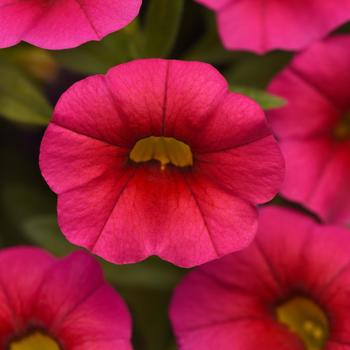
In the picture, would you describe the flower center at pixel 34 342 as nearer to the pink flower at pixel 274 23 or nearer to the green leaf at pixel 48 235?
the green leaf at pixel 48 235

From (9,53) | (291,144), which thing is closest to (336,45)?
(291,144)

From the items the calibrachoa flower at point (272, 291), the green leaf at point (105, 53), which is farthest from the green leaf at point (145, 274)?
the green leaf at point (105, 53)

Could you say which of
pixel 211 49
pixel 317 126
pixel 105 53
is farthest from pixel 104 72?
pixel 317 126

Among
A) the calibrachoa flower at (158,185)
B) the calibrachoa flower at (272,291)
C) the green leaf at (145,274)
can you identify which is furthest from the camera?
the green leaf at (145,274)

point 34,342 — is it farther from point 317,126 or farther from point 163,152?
point 317,126

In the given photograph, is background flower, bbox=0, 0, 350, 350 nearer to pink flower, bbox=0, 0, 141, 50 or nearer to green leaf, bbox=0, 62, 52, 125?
green leaf, bbox=0, 62, 52, 125
